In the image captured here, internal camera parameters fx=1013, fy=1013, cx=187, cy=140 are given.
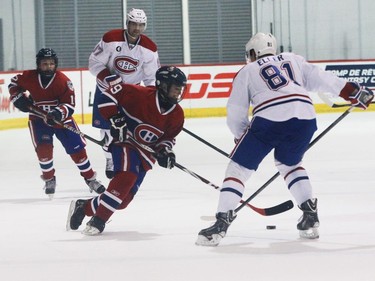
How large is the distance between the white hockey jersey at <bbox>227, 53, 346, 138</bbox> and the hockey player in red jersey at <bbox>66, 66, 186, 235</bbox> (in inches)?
10.6

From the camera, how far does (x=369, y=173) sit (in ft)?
21.4

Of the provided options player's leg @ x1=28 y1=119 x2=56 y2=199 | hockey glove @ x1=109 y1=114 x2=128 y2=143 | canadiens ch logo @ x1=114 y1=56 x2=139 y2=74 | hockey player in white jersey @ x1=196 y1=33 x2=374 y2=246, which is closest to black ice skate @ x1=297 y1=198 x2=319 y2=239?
hockey player in white jersey @ x1=196 y1=33 x2=374 y2=246

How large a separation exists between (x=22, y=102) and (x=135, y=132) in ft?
5.37

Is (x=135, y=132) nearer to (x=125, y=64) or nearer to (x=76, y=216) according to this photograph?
(x=76, y=216)

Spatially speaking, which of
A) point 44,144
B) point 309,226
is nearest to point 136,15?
point 44,144

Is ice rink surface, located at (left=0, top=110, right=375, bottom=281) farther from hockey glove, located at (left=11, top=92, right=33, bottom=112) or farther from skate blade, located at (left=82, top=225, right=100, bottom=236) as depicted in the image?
hockey glove, located at (left=11, top=92, right=33, bottom=112)

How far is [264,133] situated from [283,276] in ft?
2.79

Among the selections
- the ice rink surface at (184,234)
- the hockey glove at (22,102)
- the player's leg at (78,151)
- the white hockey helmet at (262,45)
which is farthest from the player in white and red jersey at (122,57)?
the white hockey helmet at (262,45)

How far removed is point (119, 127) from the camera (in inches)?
159

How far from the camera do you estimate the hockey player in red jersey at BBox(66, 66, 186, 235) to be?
4.05 m

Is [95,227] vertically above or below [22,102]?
below

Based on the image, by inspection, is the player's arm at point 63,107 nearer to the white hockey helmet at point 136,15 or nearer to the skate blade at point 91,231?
the white hockey helmet at point 136,15

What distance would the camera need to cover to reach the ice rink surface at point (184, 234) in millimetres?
3234

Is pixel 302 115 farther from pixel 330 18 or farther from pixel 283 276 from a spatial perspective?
pixel 330 18
